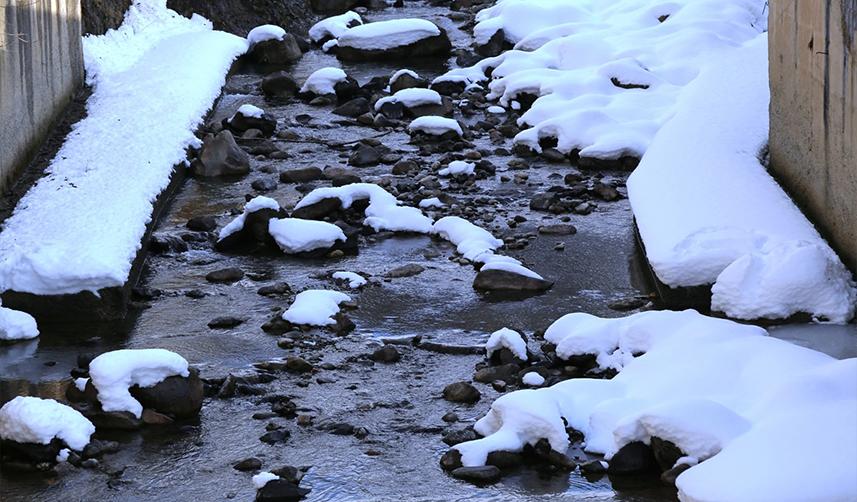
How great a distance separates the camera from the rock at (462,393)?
21.1ft

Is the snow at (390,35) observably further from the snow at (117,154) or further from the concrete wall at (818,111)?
the concrete wall at (818,111)

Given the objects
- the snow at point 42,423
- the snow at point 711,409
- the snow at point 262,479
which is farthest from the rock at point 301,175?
the snow at point 262,479

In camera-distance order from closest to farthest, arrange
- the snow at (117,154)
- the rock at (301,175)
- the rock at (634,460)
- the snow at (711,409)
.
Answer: the snow at (711,409) → the rock at (634,460) → the snow at (117,154) → the rock at (301,175)

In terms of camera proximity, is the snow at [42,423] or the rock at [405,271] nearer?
the snow at [42,423]

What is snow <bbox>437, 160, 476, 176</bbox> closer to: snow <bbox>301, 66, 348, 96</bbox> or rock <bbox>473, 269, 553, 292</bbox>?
rock <bbox>473, 269, 553, 292</bbox>

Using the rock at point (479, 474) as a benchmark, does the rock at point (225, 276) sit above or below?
below

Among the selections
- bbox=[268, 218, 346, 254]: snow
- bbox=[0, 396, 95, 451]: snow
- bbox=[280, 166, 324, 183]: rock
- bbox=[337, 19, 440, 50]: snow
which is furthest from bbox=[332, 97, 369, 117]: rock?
bbox=[0, 396, 95, 451]: snow

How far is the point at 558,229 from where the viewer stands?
9.33 meters

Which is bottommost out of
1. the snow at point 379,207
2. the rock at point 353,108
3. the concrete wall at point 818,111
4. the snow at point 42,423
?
the rock at point 353,108

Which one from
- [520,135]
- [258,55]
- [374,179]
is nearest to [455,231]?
[374,179]

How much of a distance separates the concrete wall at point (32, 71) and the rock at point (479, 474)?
4847 millimetres

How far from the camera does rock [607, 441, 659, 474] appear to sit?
5.56 m

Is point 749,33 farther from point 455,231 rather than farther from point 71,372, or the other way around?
point 71,372

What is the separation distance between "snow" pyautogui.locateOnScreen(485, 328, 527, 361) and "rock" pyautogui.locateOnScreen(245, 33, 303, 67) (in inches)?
382
